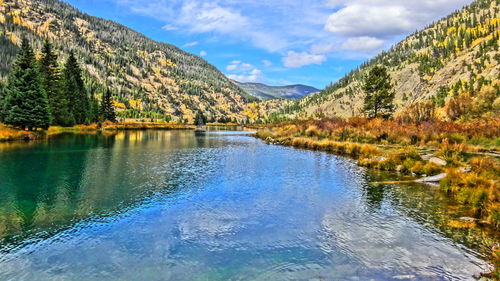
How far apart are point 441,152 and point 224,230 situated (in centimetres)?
2286

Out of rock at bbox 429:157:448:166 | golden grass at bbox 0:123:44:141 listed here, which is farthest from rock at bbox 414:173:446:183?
golden grass at bbox 0:123:44:141

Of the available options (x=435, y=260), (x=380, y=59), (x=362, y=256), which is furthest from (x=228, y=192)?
(x=380, y=59)

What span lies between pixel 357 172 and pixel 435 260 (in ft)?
53.9

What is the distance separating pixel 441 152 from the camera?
26.0 m

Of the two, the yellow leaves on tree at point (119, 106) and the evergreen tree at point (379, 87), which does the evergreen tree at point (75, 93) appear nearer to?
the evergreen tree at point (379, 87)

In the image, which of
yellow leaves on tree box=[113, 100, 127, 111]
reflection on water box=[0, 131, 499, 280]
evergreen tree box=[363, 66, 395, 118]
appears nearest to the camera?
reflection on water box=[0, 131, 499, 280]

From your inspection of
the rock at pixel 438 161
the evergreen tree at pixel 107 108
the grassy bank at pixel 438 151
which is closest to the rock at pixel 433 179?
the grassy bank at pixel 438 151

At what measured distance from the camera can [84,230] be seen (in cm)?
1196

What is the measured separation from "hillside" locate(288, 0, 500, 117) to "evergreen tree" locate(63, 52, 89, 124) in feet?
292

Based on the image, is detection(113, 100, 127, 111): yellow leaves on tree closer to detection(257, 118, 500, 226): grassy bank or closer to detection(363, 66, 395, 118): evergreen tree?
detection(257, 118, 500, 226): grassy bank

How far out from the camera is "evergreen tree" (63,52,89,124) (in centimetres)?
7206

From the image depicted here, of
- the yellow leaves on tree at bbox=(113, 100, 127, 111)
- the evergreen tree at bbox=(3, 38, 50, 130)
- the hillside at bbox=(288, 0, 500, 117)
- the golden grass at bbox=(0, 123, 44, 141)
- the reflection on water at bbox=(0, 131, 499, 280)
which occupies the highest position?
the hillside at bbox=(288, 0, 500, 117)

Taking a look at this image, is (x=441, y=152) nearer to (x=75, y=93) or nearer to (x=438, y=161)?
(x=438, y=161)

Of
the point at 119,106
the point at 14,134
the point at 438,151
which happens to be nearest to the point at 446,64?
the point at 438,151
